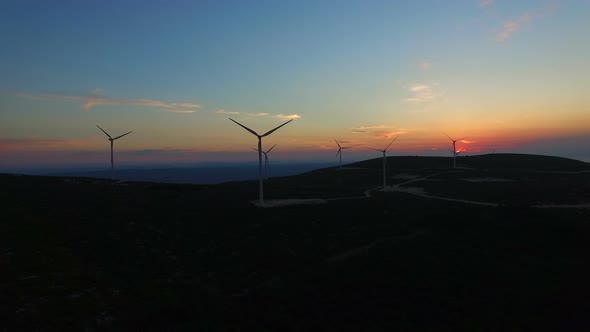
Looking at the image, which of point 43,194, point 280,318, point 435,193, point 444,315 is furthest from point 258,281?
point 435,193

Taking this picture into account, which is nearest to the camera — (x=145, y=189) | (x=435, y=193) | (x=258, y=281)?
(x=258, y=281)

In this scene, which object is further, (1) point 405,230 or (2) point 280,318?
(1) point 405,230

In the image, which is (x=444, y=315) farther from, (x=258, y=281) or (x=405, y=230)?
(x=405, y=230)

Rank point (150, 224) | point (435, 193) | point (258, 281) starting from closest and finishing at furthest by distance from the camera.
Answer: point (258, 281) < point (150, 224) < point (435, 193)

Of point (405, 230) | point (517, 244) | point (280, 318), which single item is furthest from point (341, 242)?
point (280, 318)

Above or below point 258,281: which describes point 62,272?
above

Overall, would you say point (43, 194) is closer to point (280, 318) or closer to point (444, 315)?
point (280, 318)
